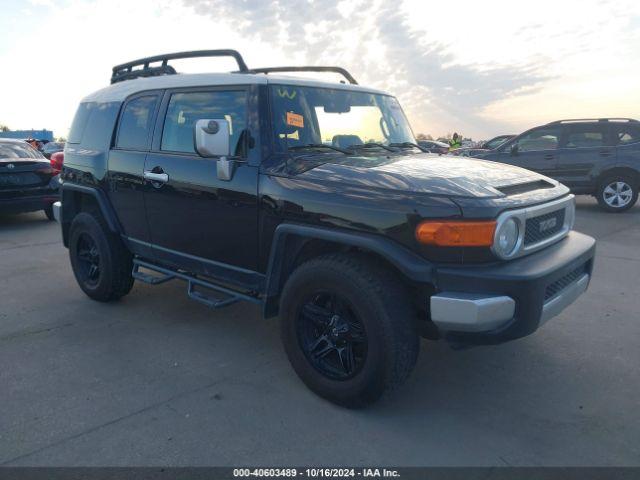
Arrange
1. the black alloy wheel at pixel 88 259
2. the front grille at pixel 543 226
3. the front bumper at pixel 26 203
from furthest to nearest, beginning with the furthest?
the front bumper at pixel 26 203, the black alloy wheel at pixel 88 259, the front grille at pixel 543 226

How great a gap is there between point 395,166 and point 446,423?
1.55m

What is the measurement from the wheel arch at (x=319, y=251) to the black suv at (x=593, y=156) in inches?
348

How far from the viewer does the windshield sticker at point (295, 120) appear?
3.52m

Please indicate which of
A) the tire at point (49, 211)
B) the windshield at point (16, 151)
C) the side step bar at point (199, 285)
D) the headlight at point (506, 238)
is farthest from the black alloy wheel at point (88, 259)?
the windshield at point (16, 151)

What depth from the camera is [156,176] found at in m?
3.96

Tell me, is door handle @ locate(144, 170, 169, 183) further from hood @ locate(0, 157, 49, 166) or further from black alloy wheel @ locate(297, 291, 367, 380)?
hood @ locate(0, 157, 49, 166)

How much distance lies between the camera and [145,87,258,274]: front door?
11.4 feet

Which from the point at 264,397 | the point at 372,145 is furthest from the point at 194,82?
the point at 264,397

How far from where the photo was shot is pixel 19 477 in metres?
2.43

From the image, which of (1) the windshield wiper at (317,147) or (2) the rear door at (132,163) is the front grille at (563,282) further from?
(2) the rear door at (132,163)

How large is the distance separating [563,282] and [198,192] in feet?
8.19

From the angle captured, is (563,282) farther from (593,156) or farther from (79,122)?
(593,156)

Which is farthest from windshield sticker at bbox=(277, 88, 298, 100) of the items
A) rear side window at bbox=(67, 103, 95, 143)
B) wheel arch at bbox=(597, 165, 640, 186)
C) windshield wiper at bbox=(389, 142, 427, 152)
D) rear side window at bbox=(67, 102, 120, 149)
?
wheel arch at bbox=(597, 165, 640, 186)

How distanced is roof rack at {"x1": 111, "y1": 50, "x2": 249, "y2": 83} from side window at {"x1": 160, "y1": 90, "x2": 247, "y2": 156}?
46cm
